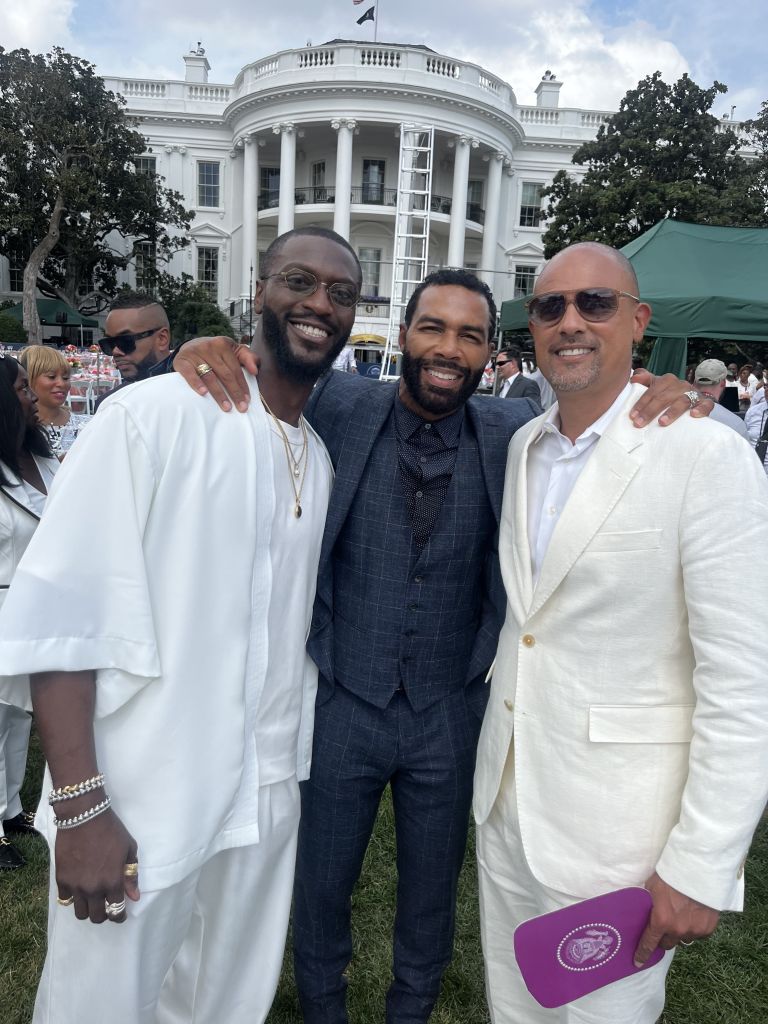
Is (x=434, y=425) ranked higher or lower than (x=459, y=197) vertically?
lower

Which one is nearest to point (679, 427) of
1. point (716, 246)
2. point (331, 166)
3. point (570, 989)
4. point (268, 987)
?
point (570, 989)

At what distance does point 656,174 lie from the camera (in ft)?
78.7

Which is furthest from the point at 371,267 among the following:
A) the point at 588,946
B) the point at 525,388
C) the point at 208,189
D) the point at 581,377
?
the point at 588,946

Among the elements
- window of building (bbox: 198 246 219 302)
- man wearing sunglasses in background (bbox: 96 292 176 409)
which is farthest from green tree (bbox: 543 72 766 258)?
man wearing sunglasses in background (bbox: 96 292 176 409)

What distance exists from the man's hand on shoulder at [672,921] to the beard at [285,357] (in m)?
1.58

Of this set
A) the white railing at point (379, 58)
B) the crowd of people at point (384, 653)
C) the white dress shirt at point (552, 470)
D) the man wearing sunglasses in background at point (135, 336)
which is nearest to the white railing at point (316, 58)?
the white railing at point (379, 58)

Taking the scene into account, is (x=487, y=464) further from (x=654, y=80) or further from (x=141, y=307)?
(x=654, y=80)

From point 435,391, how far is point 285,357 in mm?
463

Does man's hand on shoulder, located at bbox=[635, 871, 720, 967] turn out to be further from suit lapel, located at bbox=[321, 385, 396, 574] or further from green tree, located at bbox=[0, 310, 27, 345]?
green tree, located at bbox=[0, 310, 27, 345]

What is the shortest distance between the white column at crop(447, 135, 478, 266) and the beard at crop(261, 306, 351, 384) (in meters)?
31.1

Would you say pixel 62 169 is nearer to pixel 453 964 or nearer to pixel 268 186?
pixel 268 186

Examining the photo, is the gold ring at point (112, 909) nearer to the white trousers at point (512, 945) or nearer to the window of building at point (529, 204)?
the white trousers at point (512, 945)

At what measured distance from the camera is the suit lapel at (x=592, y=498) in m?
1.69

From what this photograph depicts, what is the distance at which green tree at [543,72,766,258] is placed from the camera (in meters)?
22.6
